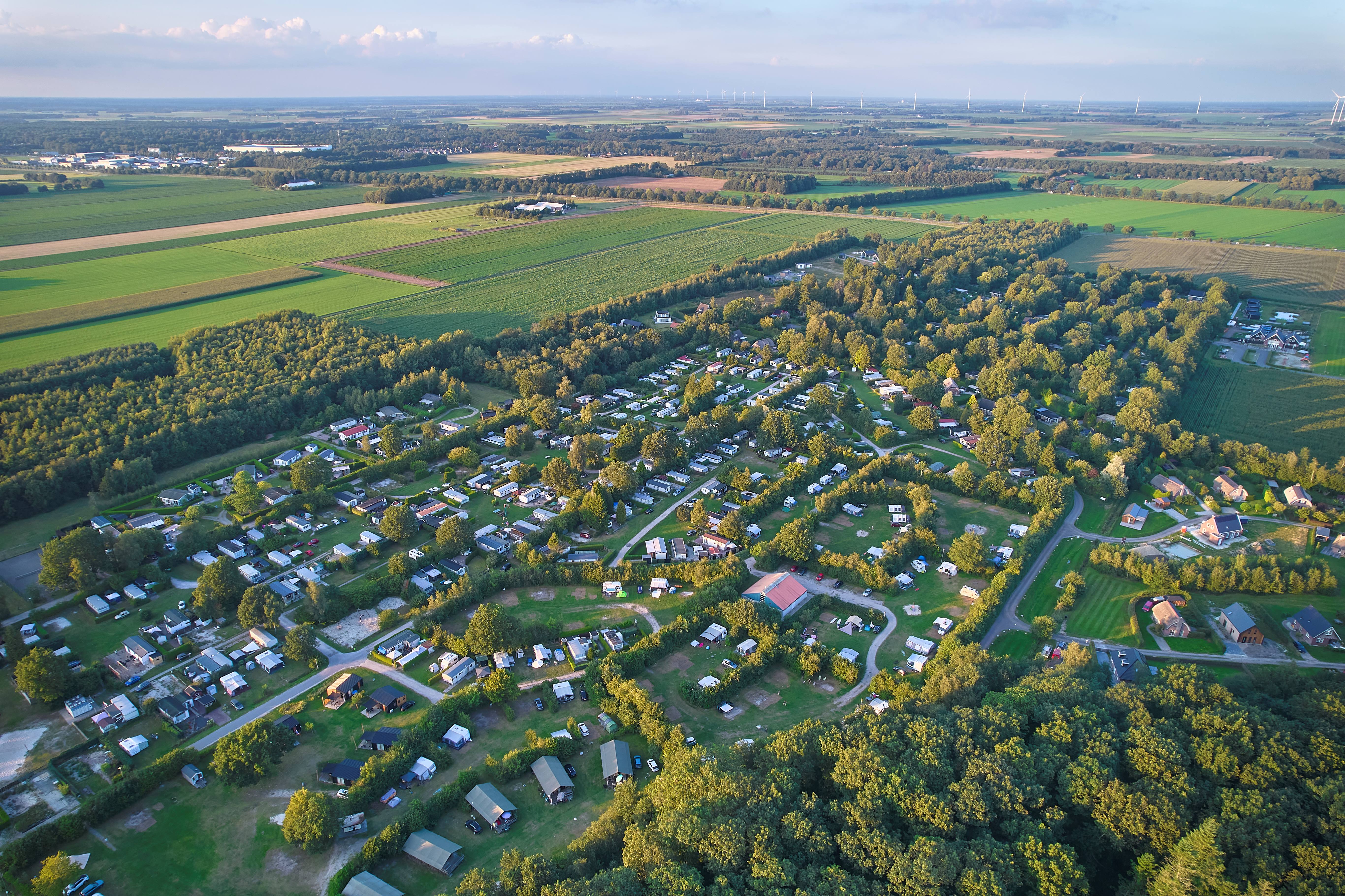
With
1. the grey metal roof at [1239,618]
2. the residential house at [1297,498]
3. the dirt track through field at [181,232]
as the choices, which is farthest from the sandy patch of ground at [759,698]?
the dirt track through field at [181,232]

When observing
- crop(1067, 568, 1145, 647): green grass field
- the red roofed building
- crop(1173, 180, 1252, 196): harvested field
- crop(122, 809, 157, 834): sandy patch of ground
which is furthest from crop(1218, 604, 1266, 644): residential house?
crop(1173, 180, 1252, 196): harvested field

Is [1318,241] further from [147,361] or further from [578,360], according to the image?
[147,361]

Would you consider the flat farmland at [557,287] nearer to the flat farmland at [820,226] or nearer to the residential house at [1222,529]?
the flat farmland at [820,226]

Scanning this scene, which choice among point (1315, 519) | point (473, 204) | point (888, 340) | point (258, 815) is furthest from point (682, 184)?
point (258, 815)

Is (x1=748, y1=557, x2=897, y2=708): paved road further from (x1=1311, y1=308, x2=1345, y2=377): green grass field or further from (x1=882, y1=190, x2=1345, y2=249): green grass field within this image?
(x1=882, y1=190, x2=1345, y2=249): green grass field

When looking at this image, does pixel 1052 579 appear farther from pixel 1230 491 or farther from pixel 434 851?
pixel 434 851

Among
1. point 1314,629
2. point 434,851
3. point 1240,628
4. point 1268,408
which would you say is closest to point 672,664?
point 434,851
